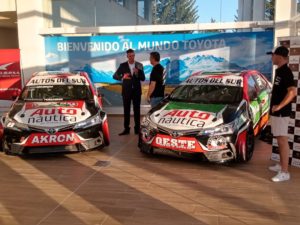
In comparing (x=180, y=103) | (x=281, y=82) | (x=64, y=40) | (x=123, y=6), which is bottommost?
(x=180, y=103)

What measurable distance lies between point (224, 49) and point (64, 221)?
7.18 m

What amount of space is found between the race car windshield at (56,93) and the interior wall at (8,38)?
39.2ft

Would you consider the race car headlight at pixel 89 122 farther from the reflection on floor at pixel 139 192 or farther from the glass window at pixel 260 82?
the glass window at pixel 260 82

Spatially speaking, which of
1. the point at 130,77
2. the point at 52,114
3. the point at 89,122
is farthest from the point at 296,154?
the point at 52,114

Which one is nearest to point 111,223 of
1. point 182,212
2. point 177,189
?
point 182,212

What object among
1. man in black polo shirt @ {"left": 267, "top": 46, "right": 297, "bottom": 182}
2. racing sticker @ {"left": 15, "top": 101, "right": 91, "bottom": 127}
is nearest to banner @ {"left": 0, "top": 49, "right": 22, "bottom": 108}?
racing sticker @ {"left": 15, "top": 101, "right": 91, "bottom": 127}

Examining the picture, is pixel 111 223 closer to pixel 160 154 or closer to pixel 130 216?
pixel 130 216

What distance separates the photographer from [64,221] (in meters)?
3.59

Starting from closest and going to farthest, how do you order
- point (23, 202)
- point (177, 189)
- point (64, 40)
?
point (23, 202)
point (177, 189)
point (64, 40)

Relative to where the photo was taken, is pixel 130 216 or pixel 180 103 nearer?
pixel 130 216

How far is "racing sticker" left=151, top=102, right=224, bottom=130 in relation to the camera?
516cm

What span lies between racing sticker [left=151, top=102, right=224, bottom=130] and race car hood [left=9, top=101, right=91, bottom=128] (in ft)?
4.25

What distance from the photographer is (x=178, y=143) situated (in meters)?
5.14

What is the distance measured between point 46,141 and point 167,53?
5264 mm
